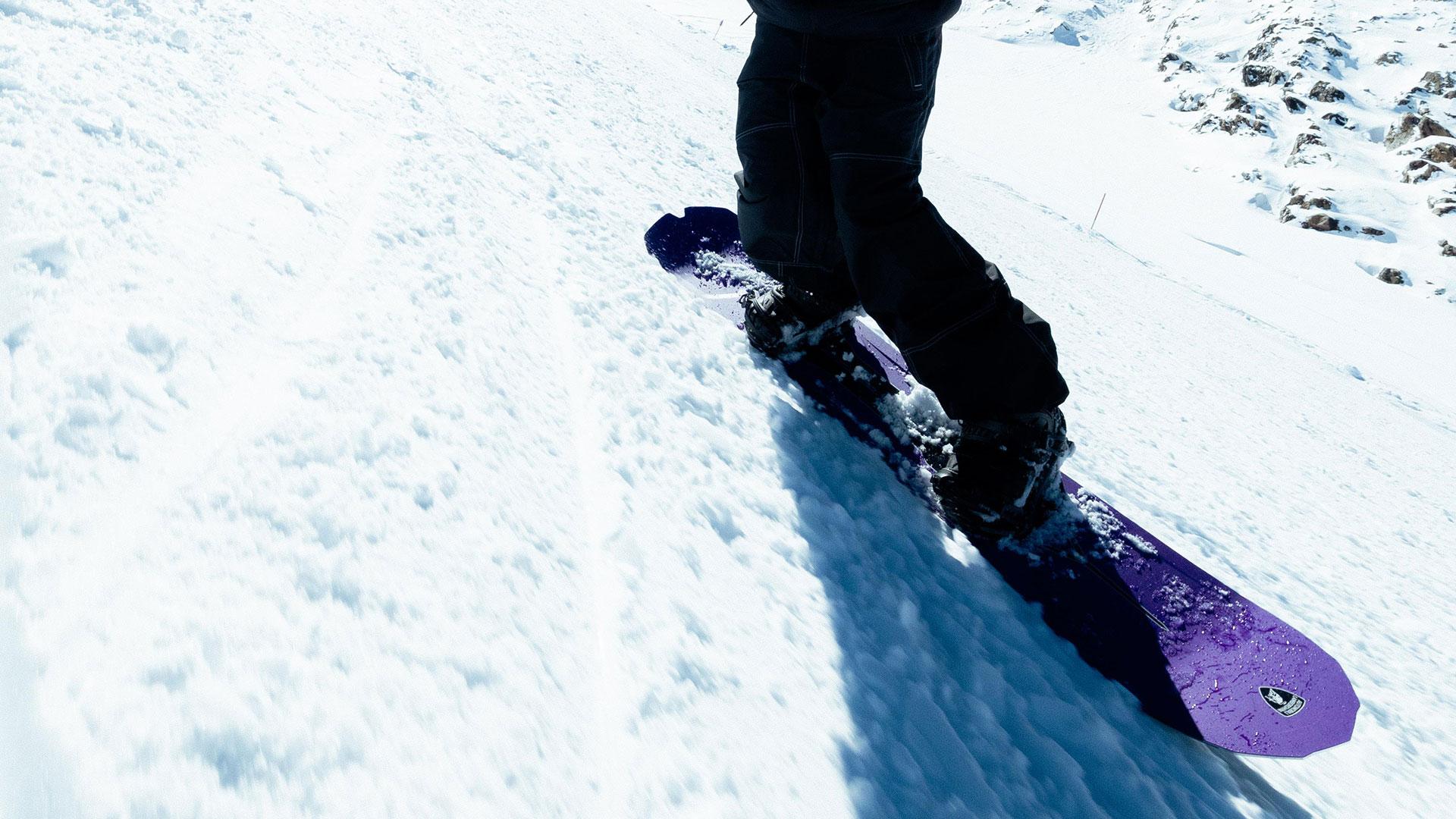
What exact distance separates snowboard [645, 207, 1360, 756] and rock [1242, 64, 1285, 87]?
57641mm

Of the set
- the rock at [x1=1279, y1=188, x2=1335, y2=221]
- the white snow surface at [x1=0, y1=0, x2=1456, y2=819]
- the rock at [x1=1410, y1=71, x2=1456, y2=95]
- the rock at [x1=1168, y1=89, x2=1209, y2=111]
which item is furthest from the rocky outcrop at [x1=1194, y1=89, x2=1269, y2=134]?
the white snow surface at [x1=0, y1=0, x2=1456, y2=819]

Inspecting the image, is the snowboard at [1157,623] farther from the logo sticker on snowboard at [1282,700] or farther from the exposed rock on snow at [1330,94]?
the exposed rock on snow at [1330,94]

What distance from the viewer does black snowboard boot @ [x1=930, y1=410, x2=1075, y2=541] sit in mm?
1463

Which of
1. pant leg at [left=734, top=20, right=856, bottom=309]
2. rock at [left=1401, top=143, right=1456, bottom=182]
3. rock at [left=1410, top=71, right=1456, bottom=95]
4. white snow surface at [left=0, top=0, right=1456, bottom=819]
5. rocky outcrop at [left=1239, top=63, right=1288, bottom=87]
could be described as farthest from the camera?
rocky outcrop at [left=1239, top=63, right=1288, bottom=87]

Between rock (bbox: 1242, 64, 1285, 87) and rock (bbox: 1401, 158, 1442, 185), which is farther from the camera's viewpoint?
rock (bbox: 1242, 64, 1285, 87)

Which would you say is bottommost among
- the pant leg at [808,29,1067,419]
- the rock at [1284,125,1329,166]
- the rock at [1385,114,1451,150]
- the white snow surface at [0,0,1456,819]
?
the white snow surface at [0,0,1456,819]

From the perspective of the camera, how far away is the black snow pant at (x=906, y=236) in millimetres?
1444

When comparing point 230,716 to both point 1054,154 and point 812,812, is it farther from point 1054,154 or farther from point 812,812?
point 1054,154

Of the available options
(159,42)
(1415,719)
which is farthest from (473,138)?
(1415,719)

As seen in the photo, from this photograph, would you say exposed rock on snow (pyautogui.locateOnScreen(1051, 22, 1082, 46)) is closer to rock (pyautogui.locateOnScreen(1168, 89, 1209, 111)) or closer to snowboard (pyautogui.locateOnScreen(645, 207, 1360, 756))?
rock (pyautogui.locateOnScreen(1168, 89, 1209, 111))

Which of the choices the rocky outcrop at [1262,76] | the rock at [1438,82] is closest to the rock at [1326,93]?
the rocky outcrop at [1262,76]

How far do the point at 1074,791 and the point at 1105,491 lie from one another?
1254mm

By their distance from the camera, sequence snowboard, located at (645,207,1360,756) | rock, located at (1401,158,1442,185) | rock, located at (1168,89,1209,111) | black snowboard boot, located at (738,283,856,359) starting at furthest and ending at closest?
rock, located at (1168,89,1209,111)
rock, located at (1401,158,1442,185)
black snowboard boot, located at (738,283,856,359)
snowboard, located at (645,207,1360,756)

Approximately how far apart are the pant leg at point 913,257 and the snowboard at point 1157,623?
315 millimetres
